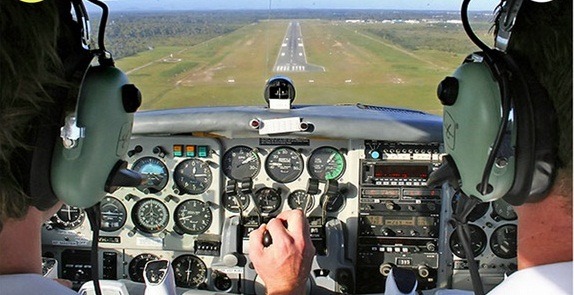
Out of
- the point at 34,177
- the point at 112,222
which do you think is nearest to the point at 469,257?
the point at 34,177

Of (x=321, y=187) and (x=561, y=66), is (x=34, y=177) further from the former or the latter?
(x=321, y=187)

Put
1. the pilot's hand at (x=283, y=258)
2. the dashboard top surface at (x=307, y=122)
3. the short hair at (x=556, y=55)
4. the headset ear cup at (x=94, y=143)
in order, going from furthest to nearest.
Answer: the dashboard top surface at (x=307, y=122) → the pilot's hand at (x=283, y=258) → the headset ear cup at (x=94, y=143) → the short hair at (x=556, y=55)

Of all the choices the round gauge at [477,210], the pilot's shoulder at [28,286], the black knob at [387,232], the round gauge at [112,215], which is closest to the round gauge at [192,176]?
the round gauge at [112,215]

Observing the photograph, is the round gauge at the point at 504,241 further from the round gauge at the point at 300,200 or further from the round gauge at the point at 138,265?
the round gauge at the point at 138,265

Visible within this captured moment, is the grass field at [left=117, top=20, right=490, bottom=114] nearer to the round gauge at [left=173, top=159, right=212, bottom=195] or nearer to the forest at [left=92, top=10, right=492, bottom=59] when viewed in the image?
the forest at [left=92, top=10, right=492, bottom=59]

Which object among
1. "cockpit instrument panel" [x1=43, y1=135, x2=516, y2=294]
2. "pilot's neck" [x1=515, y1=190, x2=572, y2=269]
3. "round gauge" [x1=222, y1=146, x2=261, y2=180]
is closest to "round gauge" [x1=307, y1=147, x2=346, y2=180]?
"cockpit instrument panel" [x1=43, y1=135, x2=516, y2=294]

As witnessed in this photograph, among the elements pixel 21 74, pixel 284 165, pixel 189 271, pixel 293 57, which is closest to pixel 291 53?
pixel 293 57
